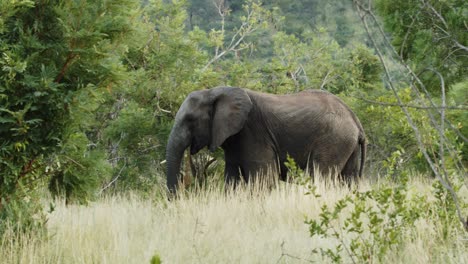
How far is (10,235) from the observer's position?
21.6 feet

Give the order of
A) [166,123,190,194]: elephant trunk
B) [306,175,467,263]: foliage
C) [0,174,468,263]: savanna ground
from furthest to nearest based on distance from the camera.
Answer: [166,123,190,194]: elephant trunk → [0,174,468,263]: savanna ground → [306,175,467,263]: foliage

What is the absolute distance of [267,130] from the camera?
12484mm

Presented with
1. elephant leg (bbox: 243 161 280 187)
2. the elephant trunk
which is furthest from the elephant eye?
elephant leg (bbox: 243 161 280 187)

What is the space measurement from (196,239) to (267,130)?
5.71 metres

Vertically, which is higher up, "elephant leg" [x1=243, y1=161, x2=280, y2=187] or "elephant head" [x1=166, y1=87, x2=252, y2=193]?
"elephant head" [x1=166, y1=87, x2=252, y2=193]

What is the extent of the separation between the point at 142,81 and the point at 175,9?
8.51 ft

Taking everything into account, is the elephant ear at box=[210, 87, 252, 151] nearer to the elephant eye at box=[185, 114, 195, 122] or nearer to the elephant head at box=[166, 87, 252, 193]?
the elephant head at box=[166, 87, 252, 193]

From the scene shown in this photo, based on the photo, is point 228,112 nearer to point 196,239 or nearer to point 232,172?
point 232,172

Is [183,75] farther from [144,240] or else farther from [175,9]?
[144,240]

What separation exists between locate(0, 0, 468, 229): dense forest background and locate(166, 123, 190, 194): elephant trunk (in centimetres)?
59

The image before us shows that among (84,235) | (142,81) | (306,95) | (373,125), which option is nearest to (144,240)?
(84,235)

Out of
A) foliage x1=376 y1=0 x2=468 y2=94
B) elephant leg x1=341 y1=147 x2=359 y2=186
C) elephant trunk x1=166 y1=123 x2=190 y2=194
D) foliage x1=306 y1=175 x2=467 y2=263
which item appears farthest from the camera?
elephant leg x1=341 y1=147 x2=359 y2=186

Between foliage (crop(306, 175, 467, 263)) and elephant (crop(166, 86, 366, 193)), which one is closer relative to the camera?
foliage (crop(306, 175, 467, 263))

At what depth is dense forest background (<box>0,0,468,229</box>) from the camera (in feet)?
21.0
